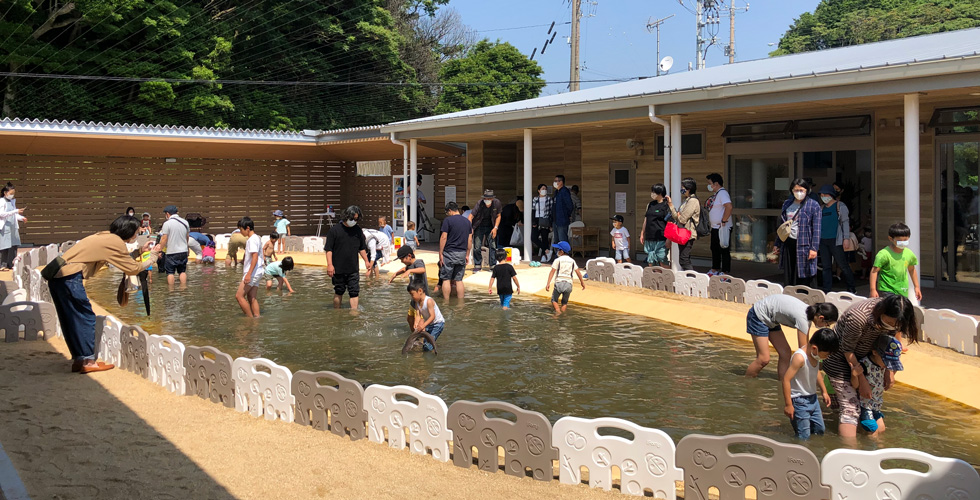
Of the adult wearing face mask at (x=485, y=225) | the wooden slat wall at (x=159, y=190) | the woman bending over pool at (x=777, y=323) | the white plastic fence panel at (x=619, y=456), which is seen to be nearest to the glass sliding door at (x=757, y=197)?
the adult wearing face mask at (x=485, y=225)

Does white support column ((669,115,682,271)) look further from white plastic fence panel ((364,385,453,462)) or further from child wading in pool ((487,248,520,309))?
white plastic fence panel ((364,385,453,462))

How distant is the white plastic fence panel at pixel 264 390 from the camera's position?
748cm

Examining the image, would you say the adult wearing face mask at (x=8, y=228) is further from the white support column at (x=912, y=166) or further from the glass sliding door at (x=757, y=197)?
the white support column at (x=912, y=166)

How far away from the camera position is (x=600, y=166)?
70.2 feet

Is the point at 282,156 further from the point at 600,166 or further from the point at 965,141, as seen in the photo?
the point at 965,141

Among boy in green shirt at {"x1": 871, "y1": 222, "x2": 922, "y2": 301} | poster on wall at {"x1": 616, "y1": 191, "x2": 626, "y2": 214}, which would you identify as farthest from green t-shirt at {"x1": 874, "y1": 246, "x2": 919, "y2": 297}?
poster on wall at {"x1": 616, "y1": 191, "x2": 626, "y2": 214}

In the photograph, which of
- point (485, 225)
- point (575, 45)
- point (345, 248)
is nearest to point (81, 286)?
point (345, 248)

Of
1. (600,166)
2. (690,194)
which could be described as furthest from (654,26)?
(690,194)

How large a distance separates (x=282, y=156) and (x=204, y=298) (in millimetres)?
15379

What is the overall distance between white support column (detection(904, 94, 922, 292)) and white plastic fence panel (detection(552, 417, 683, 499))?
7625 mm

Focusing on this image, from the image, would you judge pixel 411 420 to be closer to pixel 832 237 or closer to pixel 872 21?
pixel 832 237

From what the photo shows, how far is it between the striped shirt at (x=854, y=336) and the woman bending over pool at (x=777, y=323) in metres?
0.32

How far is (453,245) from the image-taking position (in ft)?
48.2

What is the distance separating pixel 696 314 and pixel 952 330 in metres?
3.58
